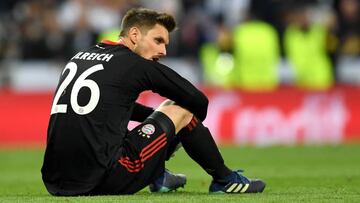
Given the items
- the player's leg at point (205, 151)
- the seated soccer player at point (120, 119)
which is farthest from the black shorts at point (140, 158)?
the player's leg at point (205, 151)

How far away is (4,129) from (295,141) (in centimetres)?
433

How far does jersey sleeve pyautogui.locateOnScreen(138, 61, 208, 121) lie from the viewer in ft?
22.9

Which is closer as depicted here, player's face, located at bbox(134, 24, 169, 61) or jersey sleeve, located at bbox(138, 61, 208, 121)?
jersey sleeve, located at bbox(138, 61, 208, 121)

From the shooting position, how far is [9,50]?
18766 millimetres

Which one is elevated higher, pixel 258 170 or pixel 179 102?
pixel 179 102

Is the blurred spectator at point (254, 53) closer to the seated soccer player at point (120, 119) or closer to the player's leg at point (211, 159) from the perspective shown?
the player's leg at point (211, 159)

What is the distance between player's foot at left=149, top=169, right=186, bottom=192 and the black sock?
479mm

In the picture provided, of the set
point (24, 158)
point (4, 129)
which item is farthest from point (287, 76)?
point (24, 158)

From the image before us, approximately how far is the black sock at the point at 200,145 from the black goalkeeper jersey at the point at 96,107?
5.4 inches

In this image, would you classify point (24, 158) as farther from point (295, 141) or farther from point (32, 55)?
point (32, 55)

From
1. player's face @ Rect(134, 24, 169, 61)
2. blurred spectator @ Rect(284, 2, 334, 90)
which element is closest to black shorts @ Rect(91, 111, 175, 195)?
player's face @ Rect(134, 24, 169, 61)

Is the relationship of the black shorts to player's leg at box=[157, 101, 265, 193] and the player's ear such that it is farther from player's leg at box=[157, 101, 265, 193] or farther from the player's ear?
the player's ear

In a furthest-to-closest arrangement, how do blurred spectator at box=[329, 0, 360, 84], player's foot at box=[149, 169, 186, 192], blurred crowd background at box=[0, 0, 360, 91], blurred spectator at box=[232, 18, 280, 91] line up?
blurred spectator at box=[329, 0, 360, 84] → blurred spectator at box=[232, 18, 280, 91] → blurred crowd background at box=[0, 0, 360, 91] → player's foot at box=[149, 169, 186, 192]

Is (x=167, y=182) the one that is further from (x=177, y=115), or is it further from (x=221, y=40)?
(x=221, y=40)
